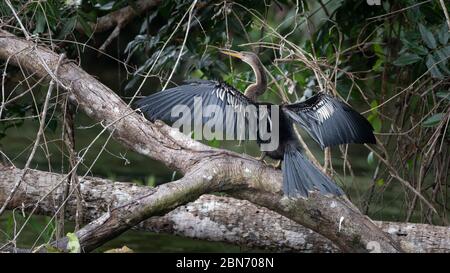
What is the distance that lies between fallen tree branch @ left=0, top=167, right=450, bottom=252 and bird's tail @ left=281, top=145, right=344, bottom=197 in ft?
2.18

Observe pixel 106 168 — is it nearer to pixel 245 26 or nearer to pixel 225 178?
pixel 245 26

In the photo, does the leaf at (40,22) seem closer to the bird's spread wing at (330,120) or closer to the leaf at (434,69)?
the bird's spread wing at (330,120)

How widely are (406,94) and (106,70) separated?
606 centimetres

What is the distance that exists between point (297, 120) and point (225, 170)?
19.1 inches

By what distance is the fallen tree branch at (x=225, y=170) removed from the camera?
10.7 ft

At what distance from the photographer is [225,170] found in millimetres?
3201

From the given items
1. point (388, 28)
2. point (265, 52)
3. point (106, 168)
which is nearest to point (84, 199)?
point (265, 52)

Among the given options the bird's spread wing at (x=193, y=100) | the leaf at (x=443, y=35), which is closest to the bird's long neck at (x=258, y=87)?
the bird's spread wing at (x=193, y=100)

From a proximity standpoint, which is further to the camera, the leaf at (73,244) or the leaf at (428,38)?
the leaf at (428,38)

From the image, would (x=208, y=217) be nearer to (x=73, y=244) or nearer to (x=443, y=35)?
(x=73, y=244)

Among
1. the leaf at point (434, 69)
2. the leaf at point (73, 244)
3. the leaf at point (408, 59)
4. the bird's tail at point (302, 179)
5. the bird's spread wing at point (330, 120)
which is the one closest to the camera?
the leaf at point (73, 244)

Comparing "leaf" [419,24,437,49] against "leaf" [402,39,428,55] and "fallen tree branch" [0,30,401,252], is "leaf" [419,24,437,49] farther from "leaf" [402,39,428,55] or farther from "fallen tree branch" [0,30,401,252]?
"fallen tree branch" [0,30,401,252]

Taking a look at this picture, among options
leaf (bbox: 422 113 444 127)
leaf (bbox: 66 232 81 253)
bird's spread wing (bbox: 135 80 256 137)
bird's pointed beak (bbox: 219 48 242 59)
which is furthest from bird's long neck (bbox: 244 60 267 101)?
leaf (bbox: 66 232 81 253)

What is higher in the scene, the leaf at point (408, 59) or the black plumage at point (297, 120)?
the leaf at point (408, 59)
